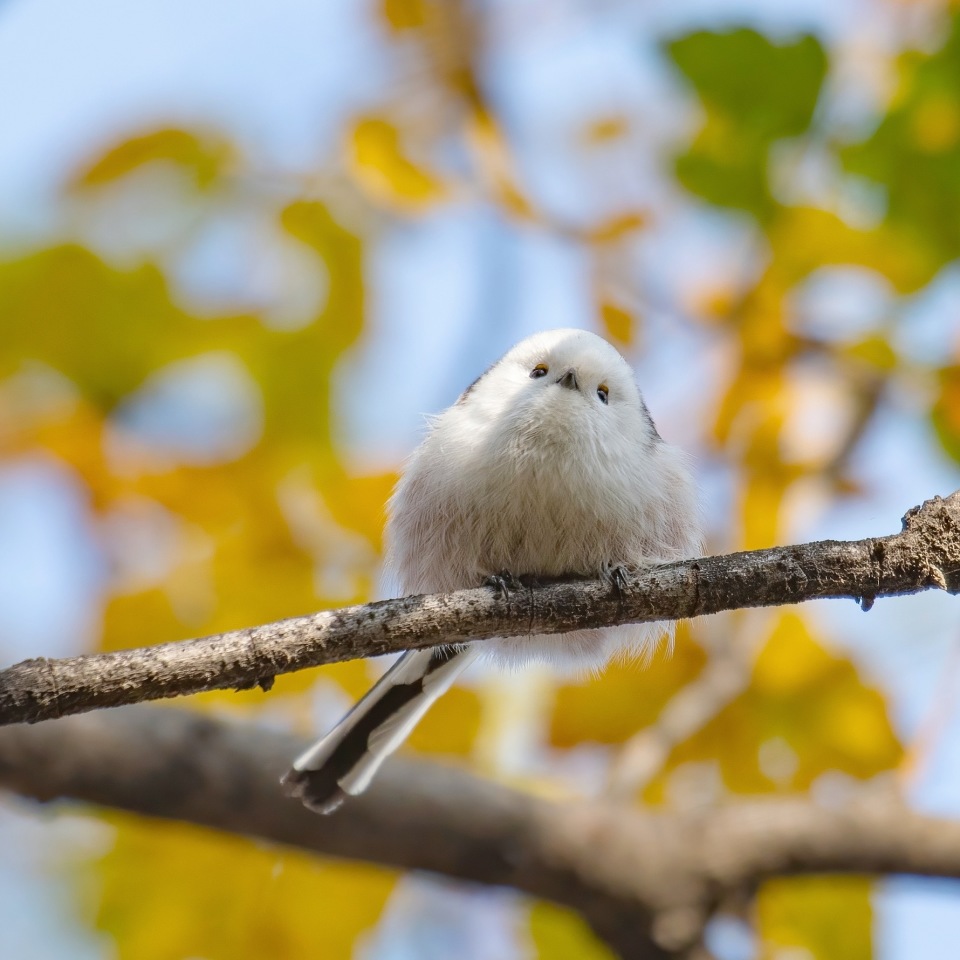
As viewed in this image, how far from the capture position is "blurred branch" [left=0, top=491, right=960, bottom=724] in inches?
64.5

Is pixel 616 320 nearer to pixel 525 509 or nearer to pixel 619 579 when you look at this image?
pixel 525 509

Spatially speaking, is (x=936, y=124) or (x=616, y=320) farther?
(x=616, y=320)

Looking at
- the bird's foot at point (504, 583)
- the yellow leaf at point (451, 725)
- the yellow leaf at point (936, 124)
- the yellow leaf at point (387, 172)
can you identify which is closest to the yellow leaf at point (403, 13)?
the yellow leaf at point (387, 172)

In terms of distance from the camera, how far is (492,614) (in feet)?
6.17

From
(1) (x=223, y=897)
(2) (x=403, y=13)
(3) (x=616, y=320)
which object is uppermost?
(2) (x=403, y=13)

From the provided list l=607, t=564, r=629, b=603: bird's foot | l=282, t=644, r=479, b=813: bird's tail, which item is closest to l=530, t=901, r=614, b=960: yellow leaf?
l=282, t=644, r=479, b=813: bird's tail

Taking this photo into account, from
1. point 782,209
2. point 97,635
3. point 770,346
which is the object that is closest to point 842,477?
point 770,346

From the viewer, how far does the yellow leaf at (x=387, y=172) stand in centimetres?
303

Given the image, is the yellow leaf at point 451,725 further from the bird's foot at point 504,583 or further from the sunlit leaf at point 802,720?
the bird's foot at point 504,583

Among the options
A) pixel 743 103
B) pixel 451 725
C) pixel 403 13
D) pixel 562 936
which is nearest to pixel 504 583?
pixel 451 725

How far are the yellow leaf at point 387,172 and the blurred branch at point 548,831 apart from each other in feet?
5.11

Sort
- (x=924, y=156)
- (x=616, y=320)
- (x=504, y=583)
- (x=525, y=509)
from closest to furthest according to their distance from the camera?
(x=504, y=583)
(x=525, y=509)
(x=924, y=156)
(x=616, y=320)

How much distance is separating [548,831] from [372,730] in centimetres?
78

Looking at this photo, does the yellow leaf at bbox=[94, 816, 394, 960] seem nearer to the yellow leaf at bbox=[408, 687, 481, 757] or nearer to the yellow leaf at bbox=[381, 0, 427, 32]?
the yellow leaf at bbox=[408, 687, 481, 757]
